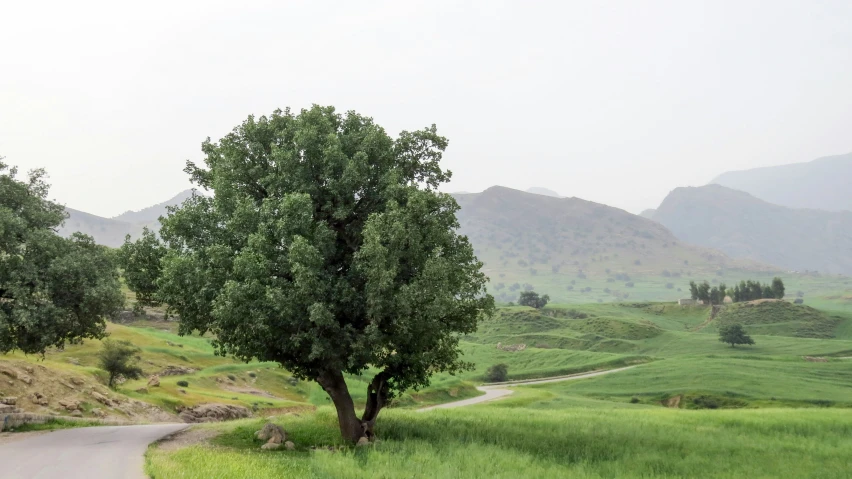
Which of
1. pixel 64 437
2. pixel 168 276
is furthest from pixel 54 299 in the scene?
pixel 168 276

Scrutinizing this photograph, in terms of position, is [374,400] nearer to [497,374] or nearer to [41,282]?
[41,282]

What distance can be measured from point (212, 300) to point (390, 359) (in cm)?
Answer: 882

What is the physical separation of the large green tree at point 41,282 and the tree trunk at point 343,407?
49.6 feet

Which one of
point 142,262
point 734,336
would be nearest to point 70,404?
point 142,262

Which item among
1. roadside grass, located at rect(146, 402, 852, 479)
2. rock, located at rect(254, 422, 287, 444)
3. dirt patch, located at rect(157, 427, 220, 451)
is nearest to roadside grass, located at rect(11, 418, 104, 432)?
dirt patch, located at rect(157, 427, 220, 451)

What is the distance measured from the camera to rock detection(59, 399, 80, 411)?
40062 mm

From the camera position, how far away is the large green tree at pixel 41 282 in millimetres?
31375

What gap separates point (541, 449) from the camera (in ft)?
94.3

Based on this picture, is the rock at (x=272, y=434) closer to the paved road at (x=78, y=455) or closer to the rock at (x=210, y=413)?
the paved road at (x=78, y=455)

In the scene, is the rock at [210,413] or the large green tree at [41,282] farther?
the rock at [210,413]

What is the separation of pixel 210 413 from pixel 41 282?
23465 millimetres

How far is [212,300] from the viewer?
2616 cm

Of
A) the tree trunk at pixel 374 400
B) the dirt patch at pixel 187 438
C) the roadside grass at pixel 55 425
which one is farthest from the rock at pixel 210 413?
the tree trunk at pixel 374 400

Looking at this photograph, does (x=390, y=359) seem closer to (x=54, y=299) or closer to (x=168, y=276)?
(x=168, y=276)
